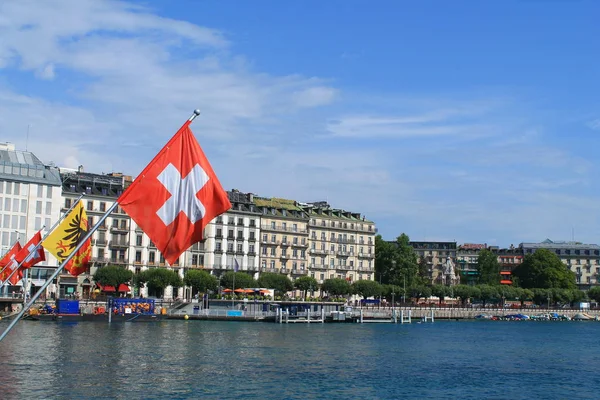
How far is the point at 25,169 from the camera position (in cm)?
10706

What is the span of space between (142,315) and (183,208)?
77285 millimetres

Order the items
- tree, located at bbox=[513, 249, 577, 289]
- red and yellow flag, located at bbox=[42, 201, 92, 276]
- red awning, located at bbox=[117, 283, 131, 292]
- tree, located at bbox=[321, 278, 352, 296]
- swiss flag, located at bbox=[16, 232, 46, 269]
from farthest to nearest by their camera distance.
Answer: tree, located at bbox=[513, 249, 577, 289], tree, located at bbox=[321, 278, 352, 296], red awning, located at bbox=[117, 283, 131, 292], swiss flag, located at bbox=[16, 232, 46, 269], red and yellow flag, located at bbox=[42, 201, 92, 276]

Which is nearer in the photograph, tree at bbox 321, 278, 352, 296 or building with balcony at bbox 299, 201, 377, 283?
tree at bbox 321, 278, 352, 296

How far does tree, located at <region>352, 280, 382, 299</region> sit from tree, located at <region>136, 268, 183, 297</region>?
34.5 meters

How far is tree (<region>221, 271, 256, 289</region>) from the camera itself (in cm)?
11575

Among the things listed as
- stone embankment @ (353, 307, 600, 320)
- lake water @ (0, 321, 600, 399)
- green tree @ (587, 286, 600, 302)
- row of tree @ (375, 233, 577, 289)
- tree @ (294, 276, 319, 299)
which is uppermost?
row of tree @ (375, 233, 577, 289)

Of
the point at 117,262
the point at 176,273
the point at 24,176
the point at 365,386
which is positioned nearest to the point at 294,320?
the point at 176,273

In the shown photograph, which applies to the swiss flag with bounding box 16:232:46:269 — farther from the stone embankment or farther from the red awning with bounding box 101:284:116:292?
the stone embankment

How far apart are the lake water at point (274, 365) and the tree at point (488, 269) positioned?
102 meters

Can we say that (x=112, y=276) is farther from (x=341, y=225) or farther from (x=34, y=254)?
(x=34, y=254)

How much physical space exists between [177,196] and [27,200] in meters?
94.3

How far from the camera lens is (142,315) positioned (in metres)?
92.4

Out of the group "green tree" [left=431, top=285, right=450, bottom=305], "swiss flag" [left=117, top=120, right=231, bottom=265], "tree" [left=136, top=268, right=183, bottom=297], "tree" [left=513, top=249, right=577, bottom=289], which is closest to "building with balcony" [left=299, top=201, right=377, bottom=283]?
"green tree" [left=431, top=285, right=450, bottom=305]

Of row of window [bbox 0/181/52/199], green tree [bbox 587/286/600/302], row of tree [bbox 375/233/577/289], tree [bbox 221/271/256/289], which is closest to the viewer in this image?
row of window [bbox 0/181/52/199]
